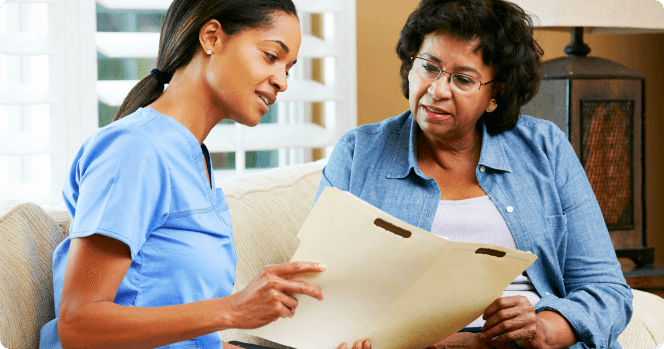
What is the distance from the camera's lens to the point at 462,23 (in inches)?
48.7

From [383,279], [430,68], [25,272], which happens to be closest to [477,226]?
[430,68]

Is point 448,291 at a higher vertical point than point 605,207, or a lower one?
higher

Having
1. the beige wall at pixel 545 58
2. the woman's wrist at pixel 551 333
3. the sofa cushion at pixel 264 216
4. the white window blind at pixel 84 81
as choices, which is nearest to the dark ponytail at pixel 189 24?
the sofa cushion at pixel 264 216

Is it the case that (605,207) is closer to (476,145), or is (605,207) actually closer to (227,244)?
(476,145)

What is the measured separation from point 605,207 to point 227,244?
144 cm

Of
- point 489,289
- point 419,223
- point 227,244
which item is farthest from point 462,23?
point 227,244

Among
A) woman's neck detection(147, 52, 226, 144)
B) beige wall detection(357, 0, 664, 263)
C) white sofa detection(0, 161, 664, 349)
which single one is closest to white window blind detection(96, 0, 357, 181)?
beige wall detection(357, 0, 664, 263)

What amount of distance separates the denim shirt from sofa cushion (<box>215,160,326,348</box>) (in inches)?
6.7

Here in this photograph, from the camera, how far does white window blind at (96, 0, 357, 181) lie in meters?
1.83

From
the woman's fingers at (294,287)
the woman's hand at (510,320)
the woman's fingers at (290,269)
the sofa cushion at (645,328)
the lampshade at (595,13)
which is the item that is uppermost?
the lampshade at (595,13)

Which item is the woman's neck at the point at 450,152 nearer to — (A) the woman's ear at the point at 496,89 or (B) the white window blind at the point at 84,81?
(A) the woman's ear at the point at 496,89

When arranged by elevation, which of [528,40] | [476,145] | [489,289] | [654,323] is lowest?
[654,323]

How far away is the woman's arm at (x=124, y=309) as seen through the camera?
0.70 metres

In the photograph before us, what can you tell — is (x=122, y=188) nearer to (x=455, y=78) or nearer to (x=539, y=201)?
(x=455, y=78)
